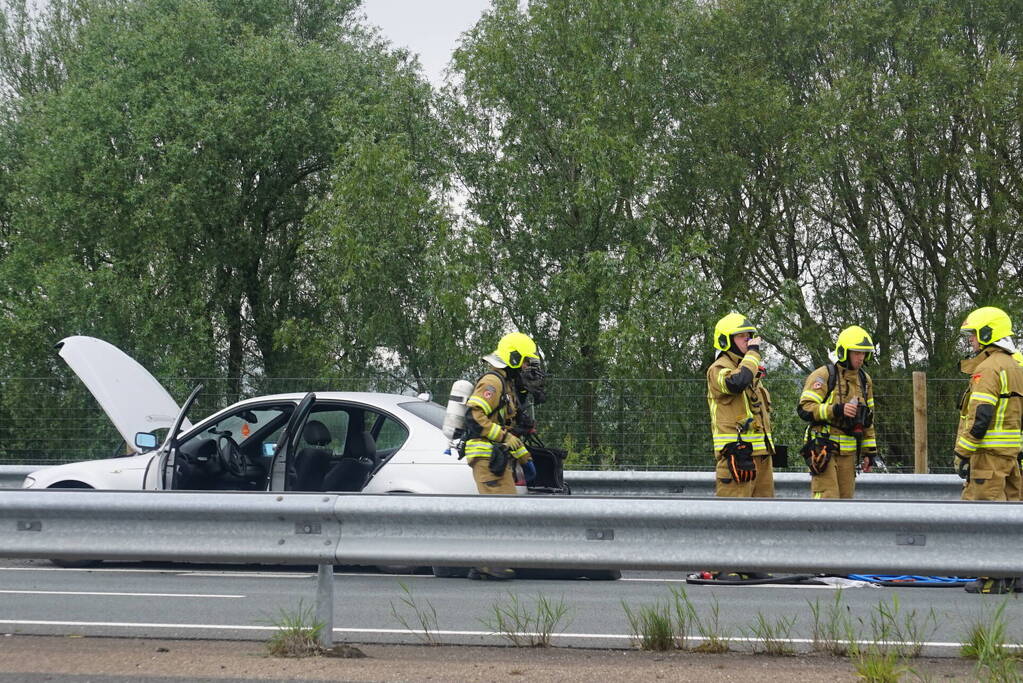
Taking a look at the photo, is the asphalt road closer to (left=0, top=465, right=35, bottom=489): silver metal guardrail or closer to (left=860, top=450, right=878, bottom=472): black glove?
(left=860, top=450, right=878, bottom=472): black glove

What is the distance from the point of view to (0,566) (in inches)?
427

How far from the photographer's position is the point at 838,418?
31.9 ft

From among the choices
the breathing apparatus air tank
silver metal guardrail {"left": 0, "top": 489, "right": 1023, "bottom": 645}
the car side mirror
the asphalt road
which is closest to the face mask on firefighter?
the breathing apparatus air tank

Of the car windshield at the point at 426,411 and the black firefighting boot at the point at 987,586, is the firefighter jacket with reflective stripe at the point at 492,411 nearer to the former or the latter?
the car windshield at the point at 426,411

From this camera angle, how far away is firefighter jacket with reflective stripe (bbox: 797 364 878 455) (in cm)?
977

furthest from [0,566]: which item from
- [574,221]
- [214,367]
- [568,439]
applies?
[214,367]

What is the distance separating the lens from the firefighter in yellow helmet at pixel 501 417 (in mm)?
9258

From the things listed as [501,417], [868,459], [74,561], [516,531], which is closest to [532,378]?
[501,417]

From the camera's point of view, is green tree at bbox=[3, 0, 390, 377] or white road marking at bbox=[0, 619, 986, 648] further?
green tree at bbox=[3, 0, 390, 377]

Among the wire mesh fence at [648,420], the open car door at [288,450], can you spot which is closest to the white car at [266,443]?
the open car door at [288,450]

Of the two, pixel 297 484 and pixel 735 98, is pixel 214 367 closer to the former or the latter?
pixel 735 98

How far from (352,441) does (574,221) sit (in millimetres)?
16473

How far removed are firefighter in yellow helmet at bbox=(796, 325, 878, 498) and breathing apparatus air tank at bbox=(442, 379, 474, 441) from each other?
8.69 feet

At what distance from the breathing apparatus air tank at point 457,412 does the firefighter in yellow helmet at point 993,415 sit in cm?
364
